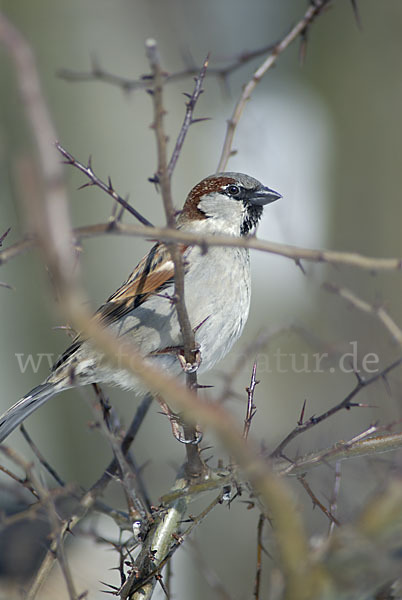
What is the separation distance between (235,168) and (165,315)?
3048 mm

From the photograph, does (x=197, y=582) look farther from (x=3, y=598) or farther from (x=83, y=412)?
(x=3, y=598)

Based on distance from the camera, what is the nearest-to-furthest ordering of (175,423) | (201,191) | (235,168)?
(175,423) < (201,191) < (235,168)

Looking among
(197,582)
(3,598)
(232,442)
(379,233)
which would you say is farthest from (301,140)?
(232,442)

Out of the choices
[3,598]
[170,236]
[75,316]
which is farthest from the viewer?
[3,598]

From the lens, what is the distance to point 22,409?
8.98 feet

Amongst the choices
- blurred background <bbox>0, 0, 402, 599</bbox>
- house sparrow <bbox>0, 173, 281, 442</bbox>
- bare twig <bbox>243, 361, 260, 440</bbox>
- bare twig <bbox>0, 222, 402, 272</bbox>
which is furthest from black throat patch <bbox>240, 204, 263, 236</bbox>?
bare twig <bbox>0, 222, 402, 272</bbox>

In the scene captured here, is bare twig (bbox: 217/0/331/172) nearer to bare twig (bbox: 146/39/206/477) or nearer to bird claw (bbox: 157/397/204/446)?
bare twig (bbox: 146/39/206/477)

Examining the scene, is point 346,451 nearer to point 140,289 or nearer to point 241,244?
point 241,244

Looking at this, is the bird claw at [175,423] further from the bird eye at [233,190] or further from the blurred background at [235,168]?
the blurred background at [235,168]

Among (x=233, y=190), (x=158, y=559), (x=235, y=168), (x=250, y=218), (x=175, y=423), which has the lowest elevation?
(x=158, y=559)

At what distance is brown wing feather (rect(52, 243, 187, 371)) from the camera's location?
2941 millimetres

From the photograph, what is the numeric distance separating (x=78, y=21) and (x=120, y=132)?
1193 mm

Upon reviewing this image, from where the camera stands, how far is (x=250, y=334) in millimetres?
6129

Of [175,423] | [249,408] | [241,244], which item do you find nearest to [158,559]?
[249,408]
